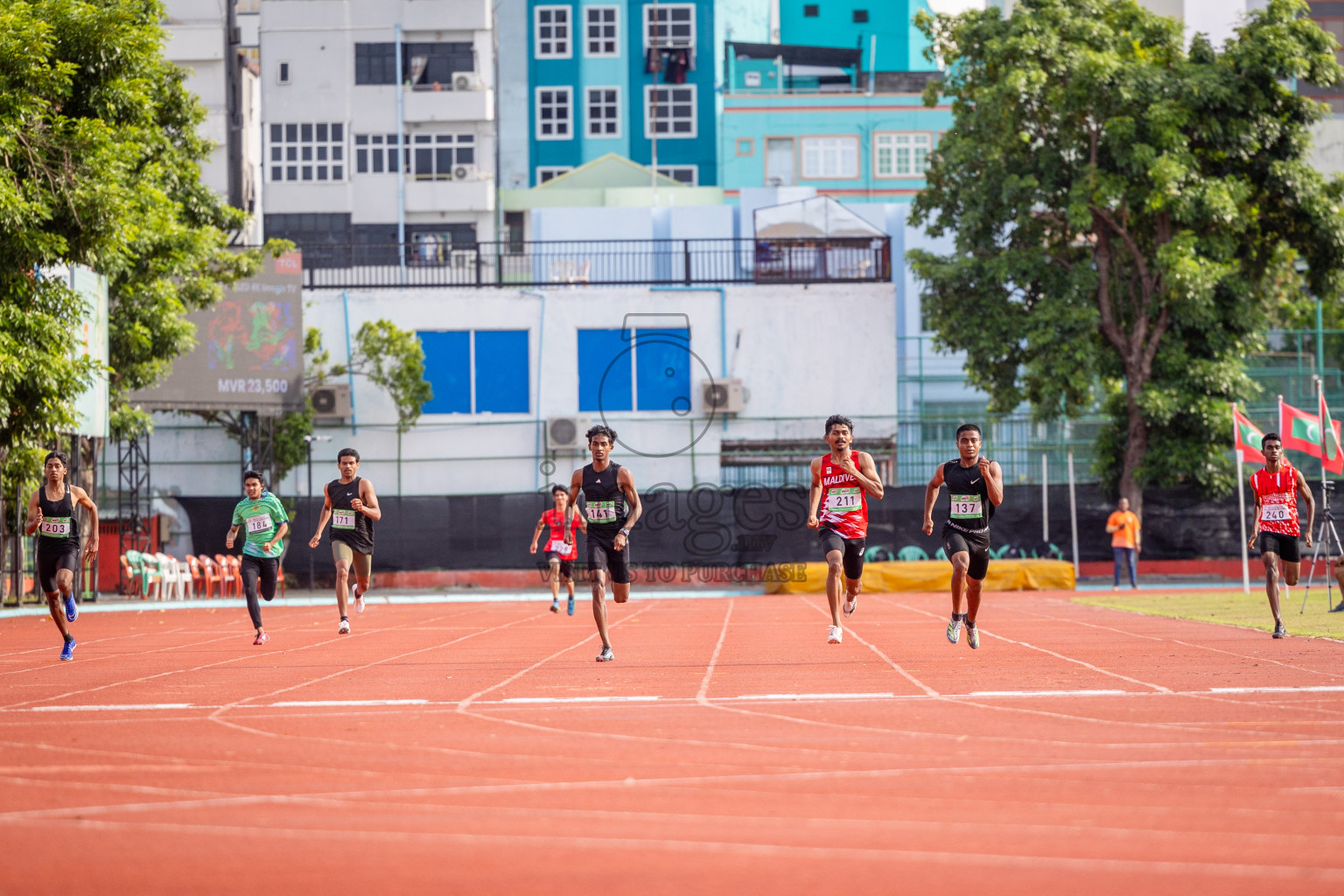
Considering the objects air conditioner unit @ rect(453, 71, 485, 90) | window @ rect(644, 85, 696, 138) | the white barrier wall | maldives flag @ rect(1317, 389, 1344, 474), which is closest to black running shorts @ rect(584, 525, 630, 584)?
maldives flag @ rect(1317, 389, 1344, 474)

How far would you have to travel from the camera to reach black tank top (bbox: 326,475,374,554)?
56.5 ft

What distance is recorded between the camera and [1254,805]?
6.20 m

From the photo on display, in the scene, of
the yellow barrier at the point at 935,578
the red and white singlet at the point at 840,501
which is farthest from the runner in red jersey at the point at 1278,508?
the yellow barrier at the point at 935,578

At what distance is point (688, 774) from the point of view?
7156mm

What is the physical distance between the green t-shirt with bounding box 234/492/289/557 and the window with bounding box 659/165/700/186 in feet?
150

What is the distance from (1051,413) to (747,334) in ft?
29.2

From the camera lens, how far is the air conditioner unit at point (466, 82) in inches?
2034

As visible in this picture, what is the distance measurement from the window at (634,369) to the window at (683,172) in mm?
21335

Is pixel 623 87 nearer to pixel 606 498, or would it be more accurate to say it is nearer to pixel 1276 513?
pixel 1276 513

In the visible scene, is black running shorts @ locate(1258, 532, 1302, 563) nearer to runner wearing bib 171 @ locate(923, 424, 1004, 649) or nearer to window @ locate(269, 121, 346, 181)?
runner wearing bib 171 @ locate(923, 424, 1004, 649)

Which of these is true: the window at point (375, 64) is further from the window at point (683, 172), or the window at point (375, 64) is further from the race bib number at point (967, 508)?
the race bib number at point (967, 508)

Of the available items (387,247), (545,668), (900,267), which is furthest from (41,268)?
(900,267)

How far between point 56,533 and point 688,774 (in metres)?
9.82

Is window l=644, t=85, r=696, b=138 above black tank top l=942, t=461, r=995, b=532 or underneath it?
above
